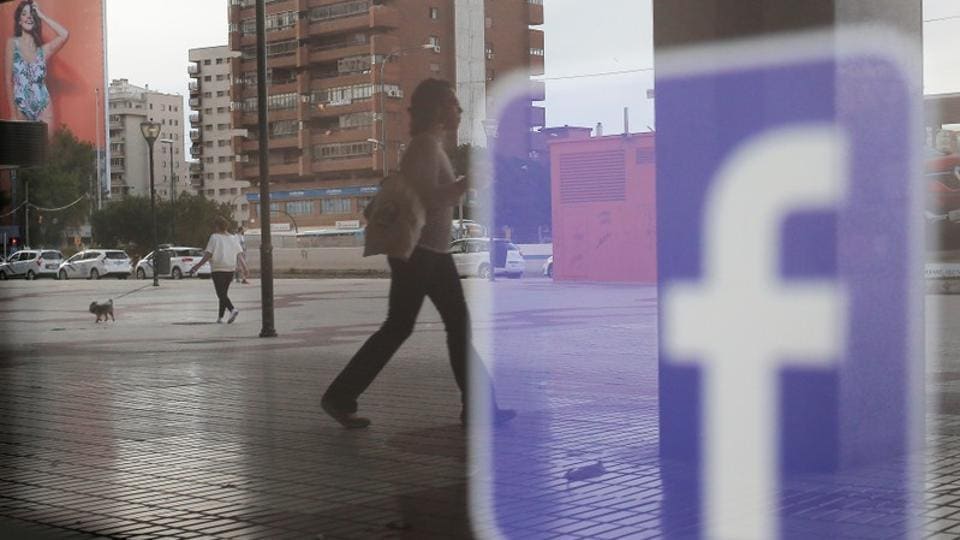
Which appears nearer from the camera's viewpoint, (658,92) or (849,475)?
(849,475)

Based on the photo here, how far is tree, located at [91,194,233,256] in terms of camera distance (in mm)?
30239

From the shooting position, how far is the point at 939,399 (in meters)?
7.84

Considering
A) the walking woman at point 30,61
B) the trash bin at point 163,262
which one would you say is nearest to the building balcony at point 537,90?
the walking woman at point 30,61

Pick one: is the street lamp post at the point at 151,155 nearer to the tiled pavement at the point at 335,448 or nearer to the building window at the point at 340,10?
the tiled pavement at the point at 335,448

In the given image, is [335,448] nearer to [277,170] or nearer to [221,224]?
[277,170]

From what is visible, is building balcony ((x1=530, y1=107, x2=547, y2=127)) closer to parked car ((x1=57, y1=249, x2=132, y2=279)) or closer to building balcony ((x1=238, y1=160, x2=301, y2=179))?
building balcony ((x1=238, y1=160, x2=301, y2=179))

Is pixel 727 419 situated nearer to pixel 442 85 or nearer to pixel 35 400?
pixel 442 85

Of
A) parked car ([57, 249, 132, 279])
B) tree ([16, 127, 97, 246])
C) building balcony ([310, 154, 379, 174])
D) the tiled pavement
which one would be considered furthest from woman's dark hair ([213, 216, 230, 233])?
parked car ([57, 249, 132, 279])

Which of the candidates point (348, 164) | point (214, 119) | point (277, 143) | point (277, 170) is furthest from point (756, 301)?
point (214, 119)

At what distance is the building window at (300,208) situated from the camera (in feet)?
36.8

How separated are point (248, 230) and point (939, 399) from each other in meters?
11.5

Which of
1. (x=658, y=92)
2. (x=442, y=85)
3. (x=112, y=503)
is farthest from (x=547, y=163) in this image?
(x=112, y=503)

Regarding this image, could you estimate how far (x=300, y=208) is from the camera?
41.9 ft

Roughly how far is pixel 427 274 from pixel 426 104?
2.82 feet
